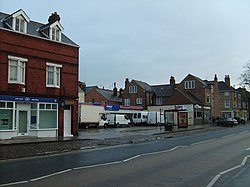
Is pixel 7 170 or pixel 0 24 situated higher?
pixel 0 24

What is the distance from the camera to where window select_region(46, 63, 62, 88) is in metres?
26.3

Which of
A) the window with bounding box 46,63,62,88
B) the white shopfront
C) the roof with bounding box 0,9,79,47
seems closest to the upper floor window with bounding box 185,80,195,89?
the roof with bounding box 0,9,79,47

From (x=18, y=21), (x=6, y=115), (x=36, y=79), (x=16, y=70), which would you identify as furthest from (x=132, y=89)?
(x=6, y=115)

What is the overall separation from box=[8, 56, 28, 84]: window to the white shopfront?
4.75 feet

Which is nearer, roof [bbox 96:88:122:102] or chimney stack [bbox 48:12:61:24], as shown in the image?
chimney stack [bbox 48:12:61:24]

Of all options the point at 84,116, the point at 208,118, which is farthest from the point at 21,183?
the point at 208,118

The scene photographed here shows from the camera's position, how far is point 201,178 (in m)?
9.33

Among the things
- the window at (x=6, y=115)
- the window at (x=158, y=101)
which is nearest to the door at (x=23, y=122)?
the window at (x=6, y=115)

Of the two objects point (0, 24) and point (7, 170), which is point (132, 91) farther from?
point (7, 170)

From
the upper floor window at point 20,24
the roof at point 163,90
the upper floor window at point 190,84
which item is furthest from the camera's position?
the roof at point 163,90

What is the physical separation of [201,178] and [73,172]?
414 cm

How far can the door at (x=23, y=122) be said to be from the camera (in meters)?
24.5

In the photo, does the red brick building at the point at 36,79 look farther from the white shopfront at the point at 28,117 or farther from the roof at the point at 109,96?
the roof at the point at 109,96

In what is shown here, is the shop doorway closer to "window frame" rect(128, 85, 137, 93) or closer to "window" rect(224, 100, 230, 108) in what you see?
"window frame" rect(128, 85, 137, 93)
